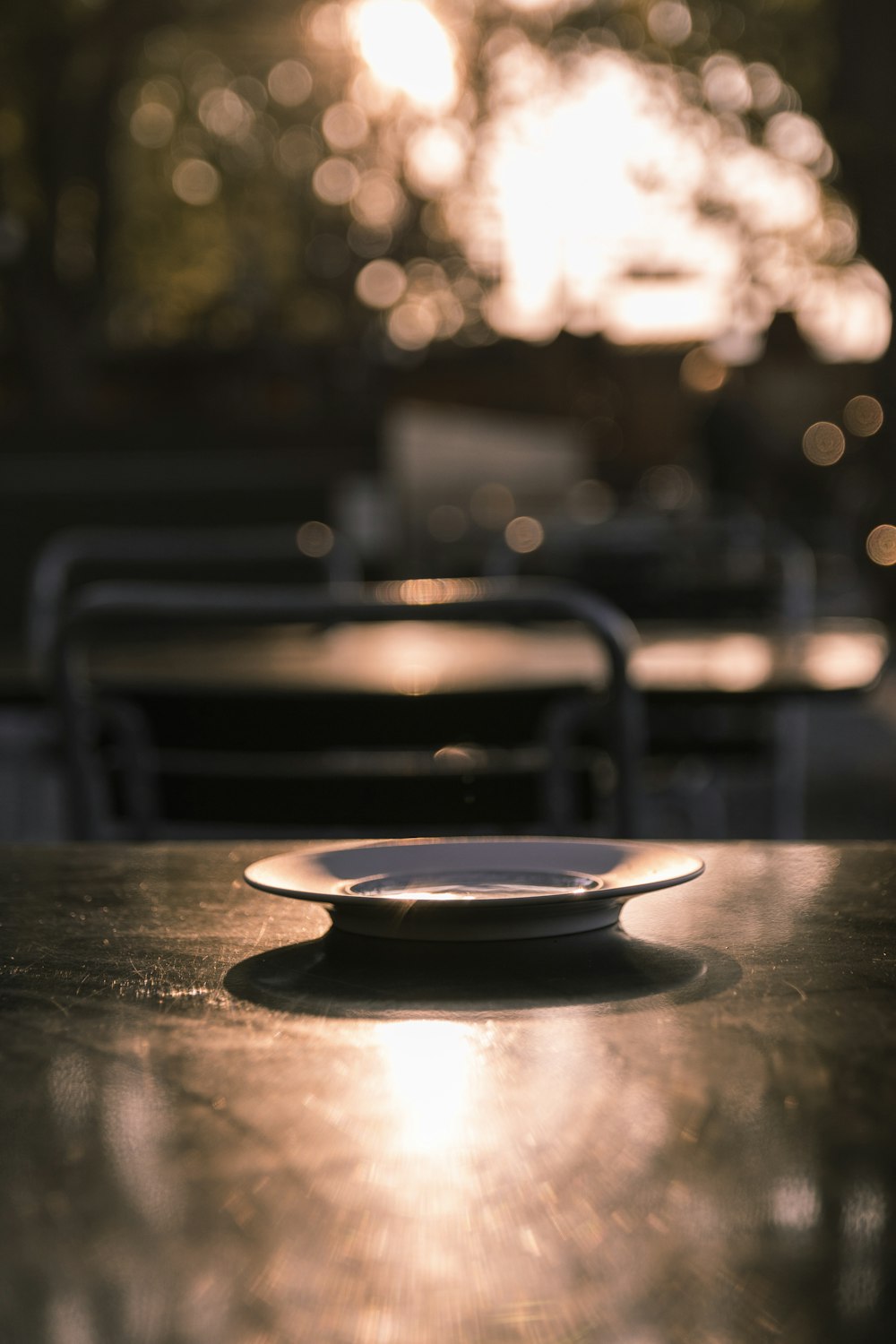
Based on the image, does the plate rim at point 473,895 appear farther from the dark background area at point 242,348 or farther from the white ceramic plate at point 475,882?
the dark background area at point 242,348

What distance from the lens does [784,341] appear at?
18656mm

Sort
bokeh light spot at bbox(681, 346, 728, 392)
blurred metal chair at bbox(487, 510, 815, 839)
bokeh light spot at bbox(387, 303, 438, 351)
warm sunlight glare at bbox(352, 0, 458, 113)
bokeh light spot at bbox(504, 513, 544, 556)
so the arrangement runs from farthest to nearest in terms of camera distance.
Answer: bokeh light spot at bbox(387, 303, 438, 351) → bokeh light spot at bbox(681, 346, 728, 392) → warm sunlight glare at bbox(352, 0, 458, 113) → bokeh light spot at bbox(504, 513, 544, 556) → blurred metal chair at bbox(487, 510, 815, 839)

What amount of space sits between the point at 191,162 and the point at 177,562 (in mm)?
14166

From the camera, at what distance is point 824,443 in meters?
16.0

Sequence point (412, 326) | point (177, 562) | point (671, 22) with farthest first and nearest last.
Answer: point (412, 326)
point (671, 22)
point (177, 562)

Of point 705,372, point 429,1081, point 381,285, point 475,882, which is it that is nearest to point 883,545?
point 475,882

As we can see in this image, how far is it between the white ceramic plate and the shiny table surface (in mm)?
10

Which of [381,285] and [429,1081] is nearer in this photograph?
[429,1081]

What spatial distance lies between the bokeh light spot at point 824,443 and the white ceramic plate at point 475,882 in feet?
45.1

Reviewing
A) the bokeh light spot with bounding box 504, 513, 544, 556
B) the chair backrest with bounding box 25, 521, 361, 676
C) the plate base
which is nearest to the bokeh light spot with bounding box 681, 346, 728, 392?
the chair backrest with bounding box 25, 521, 361, 676

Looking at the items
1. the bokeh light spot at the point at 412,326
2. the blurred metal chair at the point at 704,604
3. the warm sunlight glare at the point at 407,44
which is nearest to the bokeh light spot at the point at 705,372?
the bokeh light spot at the point at 412,326

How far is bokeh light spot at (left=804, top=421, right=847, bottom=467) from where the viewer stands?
1497 centimetres

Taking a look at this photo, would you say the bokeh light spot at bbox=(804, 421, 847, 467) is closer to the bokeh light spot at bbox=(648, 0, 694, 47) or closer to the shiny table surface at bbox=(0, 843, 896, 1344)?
the bokeh light spot at bbox=(648, 0, 694, 47)

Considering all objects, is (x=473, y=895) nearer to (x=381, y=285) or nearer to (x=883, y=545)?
(x=883, y=545)
